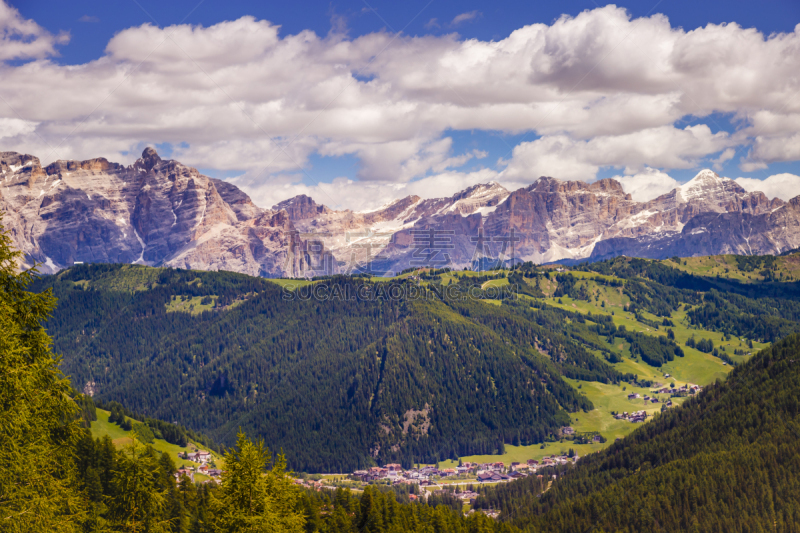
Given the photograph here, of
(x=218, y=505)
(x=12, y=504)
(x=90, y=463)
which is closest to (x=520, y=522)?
(x=90, y=463)

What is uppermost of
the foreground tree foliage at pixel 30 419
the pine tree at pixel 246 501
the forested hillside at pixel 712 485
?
the foreground tree foliage at pixel 30 419

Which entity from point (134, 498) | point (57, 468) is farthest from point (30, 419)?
point (134, 498)

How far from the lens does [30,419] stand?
95.6 ft

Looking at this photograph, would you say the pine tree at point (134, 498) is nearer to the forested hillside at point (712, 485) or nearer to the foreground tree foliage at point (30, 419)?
the foreground tree foliage at point (30, 419)

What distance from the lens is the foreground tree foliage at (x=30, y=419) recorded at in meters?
27.9

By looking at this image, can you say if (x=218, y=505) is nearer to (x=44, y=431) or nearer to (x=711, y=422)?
(x=44, y=431)

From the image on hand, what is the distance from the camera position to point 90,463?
7856cm

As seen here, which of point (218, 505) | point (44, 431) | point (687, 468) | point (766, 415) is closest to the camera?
point (44, 431)

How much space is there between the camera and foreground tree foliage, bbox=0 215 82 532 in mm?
27938

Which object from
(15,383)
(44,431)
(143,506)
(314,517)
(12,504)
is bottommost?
(314,517)

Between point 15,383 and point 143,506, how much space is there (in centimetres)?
1315

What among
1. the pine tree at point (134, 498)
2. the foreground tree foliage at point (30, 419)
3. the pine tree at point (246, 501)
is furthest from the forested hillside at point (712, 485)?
the foreground tree foliage at point (30, 419)

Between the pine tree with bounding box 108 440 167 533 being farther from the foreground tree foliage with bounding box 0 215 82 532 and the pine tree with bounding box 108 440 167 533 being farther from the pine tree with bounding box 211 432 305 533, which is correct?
the foreground tree foliage with bounding box 0 215 82 532

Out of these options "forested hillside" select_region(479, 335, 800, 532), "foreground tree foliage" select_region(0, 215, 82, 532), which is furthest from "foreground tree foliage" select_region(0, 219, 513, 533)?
"forested hillside" select_region(479, 335, 800, 532)
